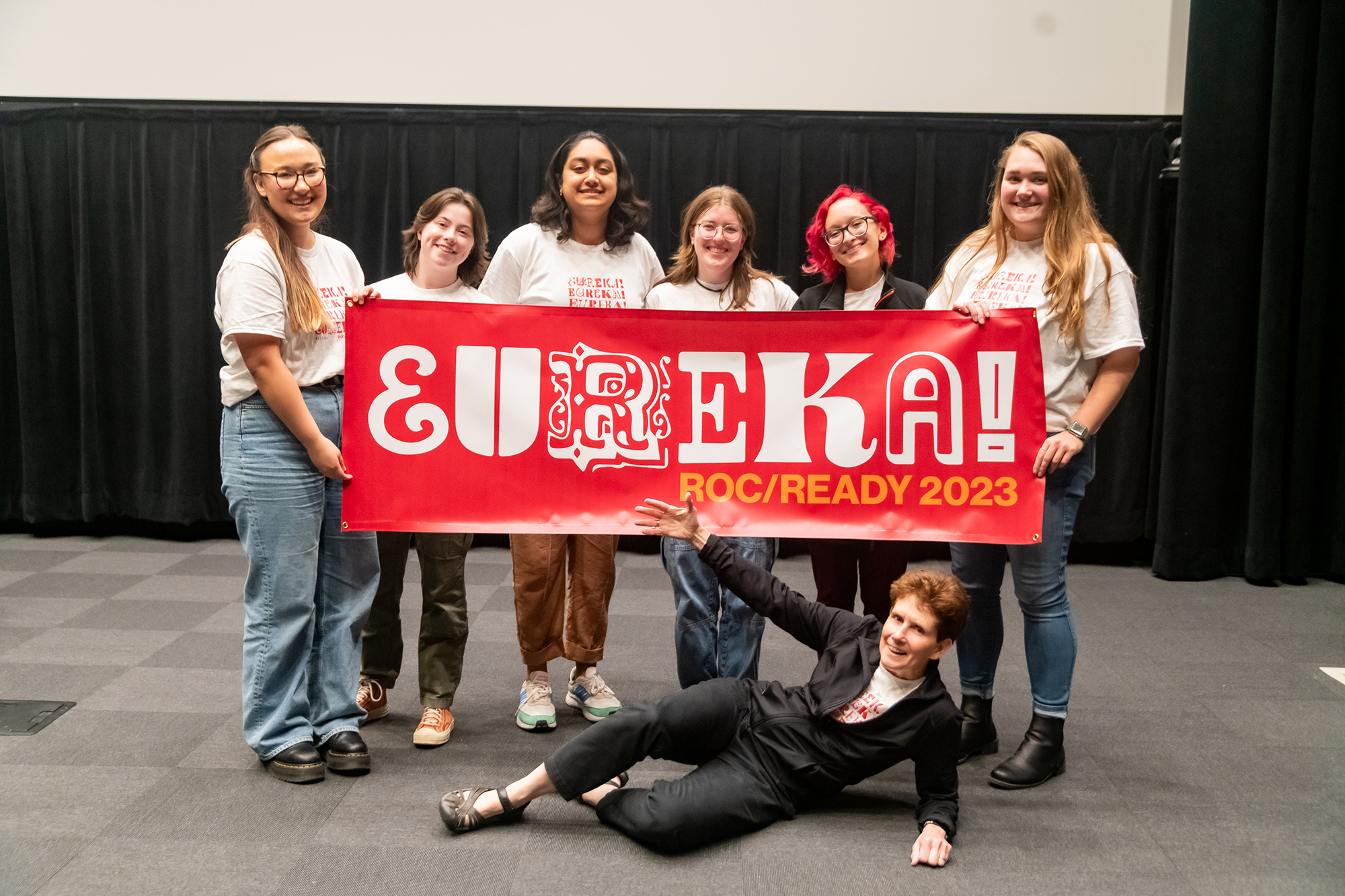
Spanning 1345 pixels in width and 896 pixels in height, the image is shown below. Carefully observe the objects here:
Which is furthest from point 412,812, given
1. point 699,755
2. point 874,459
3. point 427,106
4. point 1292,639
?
point 427,106

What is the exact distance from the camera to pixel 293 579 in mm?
2248

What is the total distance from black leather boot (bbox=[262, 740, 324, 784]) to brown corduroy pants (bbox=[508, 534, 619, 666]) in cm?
59

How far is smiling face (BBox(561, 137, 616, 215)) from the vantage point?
2.52 metres

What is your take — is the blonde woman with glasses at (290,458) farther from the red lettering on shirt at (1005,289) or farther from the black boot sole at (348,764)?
the red lettering on shirt at (1005,289)

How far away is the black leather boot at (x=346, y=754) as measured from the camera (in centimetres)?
232

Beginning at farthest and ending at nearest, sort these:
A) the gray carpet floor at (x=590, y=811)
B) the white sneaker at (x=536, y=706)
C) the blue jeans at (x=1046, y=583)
Result: the white sneaker at (x=536, y=706)
the blue jeans at (x=1046, y=583)
the gray carpet floor at (x=590, y=811)

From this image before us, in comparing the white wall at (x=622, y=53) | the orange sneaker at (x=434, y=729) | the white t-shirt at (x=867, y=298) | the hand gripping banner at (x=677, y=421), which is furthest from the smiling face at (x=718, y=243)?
the white wall at (x=622, y=53)

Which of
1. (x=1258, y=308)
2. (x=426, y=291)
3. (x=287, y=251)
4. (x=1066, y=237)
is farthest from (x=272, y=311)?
(x=1258, y=308)

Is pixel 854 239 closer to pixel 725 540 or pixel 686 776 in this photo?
pixel 725 540

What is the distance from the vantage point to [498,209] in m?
4.76

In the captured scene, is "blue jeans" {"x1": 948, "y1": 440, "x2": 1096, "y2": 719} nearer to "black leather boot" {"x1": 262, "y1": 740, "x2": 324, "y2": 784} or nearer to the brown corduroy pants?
the brown corduroy pants

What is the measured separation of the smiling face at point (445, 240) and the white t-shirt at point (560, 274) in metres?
0.10

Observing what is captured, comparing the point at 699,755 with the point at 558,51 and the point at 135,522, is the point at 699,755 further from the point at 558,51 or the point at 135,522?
the point at 135,522

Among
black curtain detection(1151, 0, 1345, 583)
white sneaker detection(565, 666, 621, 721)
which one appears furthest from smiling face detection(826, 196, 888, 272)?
black curtain detection(1151, 0, 1345, 583)
